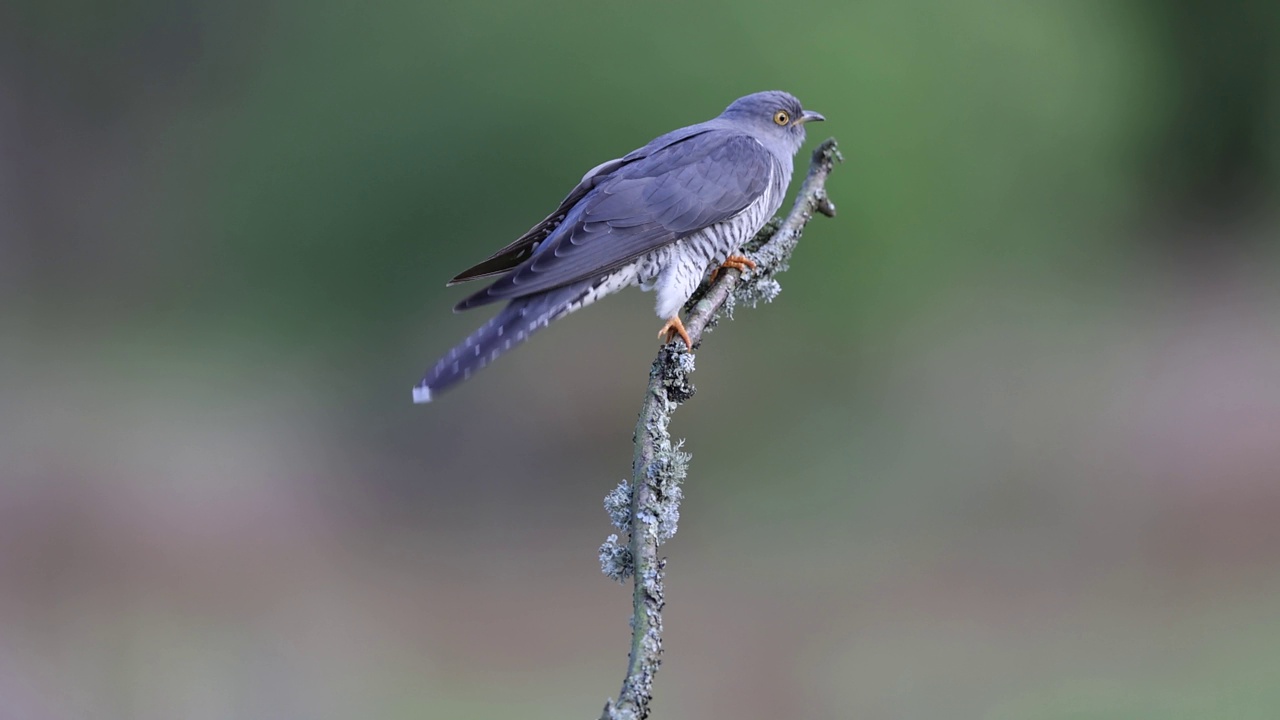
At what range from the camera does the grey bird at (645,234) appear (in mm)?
2340

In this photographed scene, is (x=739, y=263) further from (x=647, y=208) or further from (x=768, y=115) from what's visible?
(x=768, y=115)

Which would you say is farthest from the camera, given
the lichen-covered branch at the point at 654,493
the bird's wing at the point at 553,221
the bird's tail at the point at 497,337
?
the bird's wing at the point at 553,221

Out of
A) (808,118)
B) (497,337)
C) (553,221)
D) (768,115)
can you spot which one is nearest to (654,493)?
(497,337)

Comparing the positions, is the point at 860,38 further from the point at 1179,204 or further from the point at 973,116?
the point at 1179,204

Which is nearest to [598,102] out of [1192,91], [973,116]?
[973,116]

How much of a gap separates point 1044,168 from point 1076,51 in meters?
0.86

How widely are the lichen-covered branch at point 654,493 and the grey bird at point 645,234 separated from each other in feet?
0.43

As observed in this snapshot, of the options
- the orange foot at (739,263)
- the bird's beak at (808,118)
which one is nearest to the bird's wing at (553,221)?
the orange foot at (739,263)

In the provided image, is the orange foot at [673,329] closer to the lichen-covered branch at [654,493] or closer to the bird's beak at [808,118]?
the lichen-covered branch at [654,493]

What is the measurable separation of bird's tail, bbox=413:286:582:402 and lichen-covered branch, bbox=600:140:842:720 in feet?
1.11

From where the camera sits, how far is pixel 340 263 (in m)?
6.46

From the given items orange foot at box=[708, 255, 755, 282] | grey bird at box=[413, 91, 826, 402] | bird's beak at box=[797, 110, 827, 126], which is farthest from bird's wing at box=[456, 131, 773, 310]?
bird's beak at box=[797, 110, 827, 126]

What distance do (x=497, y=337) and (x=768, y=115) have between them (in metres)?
1.49

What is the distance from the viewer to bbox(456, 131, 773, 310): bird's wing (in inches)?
94.0
